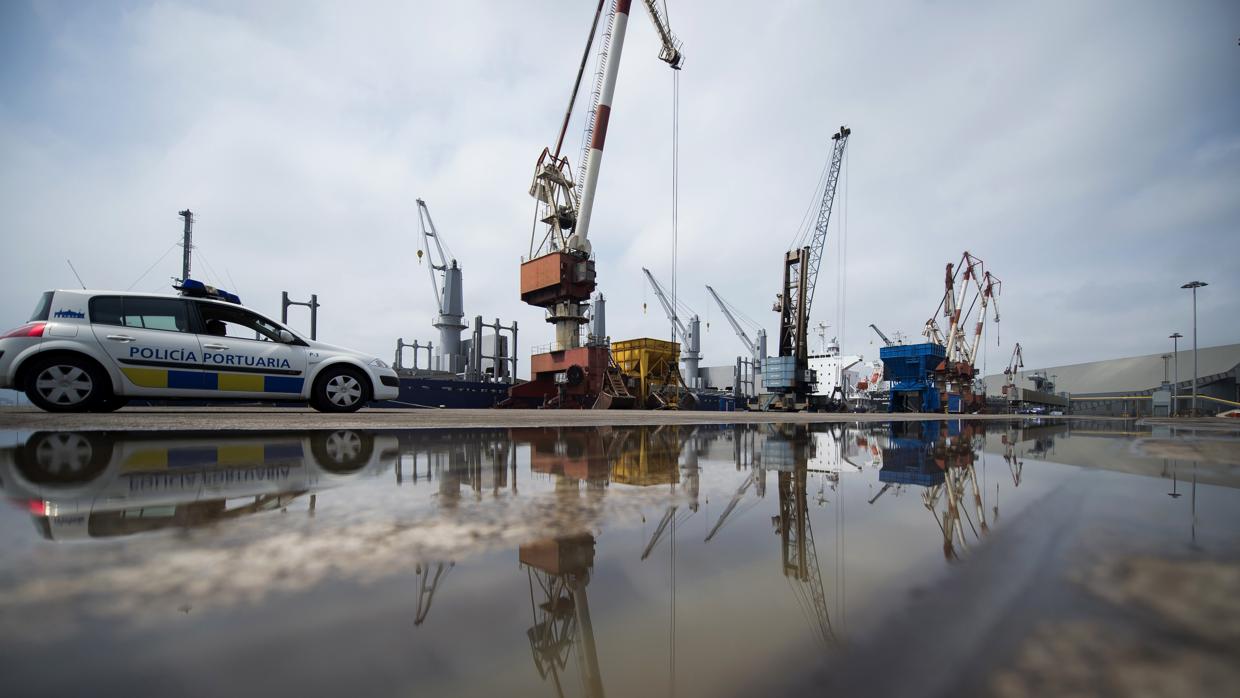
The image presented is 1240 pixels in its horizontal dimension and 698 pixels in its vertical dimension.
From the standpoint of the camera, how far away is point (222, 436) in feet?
11.6

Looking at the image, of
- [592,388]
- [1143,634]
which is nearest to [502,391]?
[592,388]

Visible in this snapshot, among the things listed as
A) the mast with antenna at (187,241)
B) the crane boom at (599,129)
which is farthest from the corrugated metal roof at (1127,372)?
the mast with antenna at (187,241)

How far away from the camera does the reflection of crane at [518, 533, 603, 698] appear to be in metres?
0.84

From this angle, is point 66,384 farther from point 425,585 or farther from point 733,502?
point 733,502

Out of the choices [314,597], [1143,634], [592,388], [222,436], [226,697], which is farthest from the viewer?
[592,388]

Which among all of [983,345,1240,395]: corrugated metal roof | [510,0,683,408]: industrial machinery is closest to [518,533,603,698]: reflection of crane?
[510,0,683,408]: industrial machinery

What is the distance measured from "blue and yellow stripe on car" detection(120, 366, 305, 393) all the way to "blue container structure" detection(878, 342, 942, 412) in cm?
3385

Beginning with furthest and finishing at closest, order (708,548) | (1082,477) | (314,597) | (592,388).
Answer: (592,388) → (1082,477) → (708,548) → (314,597)

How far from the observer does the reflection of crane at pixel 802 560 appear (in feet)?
3.42

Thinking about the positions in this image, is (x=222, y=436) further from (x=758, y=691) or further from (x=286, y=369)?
(x=758, y=691)

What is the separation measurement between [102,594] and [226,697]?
530 mm

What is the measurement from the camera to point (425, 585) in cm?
109

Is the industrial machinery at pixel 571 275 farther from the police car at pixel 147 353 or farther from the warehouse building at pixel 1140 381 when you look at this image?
the warehouse building at pixel 1140 381

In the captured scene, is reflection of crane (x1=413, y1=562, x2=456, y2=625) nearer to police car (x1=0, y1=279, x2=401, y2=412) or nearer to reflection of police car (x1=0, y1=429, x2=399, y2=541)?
reflection of police car (x1=0, y1=429, x2=399, y2=541)
